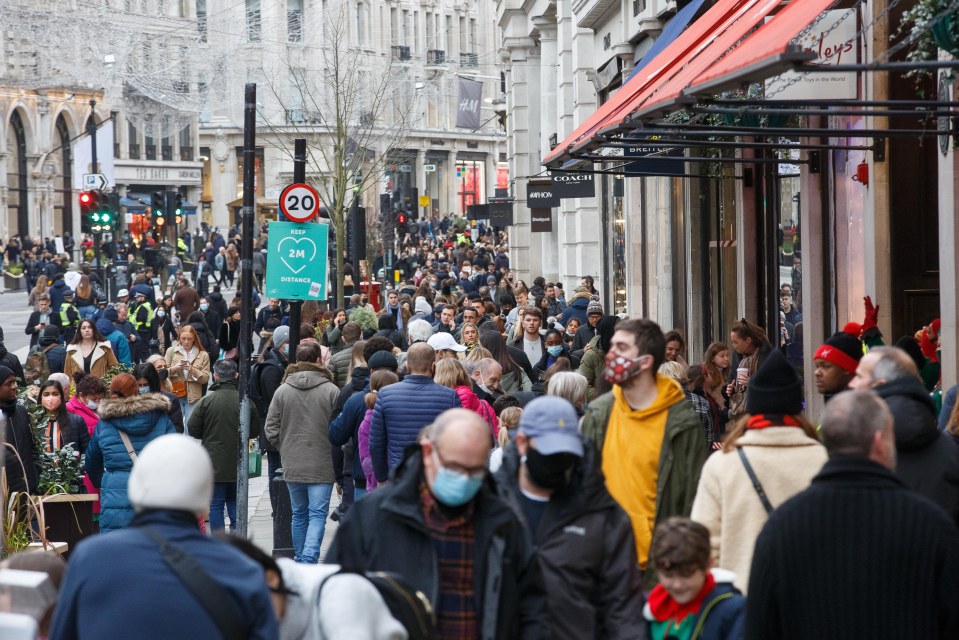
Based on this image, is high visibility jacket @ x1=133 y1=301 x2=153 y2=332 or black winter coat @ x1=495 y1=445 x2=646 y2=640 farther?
high visibility jacket @ x1=133 y1=301 x2=153 y2=332

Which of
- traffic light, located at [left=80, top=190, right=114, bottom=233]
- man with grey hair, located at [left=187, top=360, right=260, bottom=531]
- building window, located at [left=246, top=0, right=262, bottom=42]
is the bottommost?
man with grey hair, located at [left=187, top=360, right=260, bottom=531]

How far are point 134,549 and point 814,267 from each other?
1099 centimetres

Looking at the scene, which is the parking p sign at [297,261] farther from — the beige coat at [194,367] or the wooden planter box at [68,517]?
the beige coat at [194,367]

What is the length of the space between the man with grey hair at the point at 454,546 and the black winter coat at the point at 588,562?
0.84ft

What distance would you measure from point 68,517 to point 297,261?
10.2ft

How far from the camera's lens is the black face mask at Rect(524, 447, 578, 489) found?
5.39 m

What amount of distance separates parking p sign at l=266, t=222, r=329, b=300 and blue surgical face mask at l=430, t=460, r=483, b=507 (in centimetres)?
853

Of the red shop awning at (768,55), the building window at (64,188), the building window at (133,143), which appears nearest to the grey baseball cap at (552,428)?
the red shop awning at (768,55)

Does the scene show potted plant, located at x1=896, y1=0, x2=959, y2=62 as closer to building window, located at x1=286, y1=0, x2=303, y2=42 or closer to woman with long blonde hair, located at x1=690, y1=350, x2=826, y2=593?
woman with long blonde hair, located at x1=690, y1=350, x2=826, y2=593

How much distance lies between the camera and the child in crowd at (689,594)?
17.5 ft

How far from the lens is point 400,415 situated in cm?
994

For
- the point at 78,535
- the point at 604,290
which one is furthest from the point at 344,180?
the point at 78,535

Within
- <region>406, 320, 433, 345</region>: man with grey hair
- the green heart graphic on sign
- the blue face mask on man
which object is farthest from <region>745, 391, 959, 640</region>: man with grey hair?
<region>406, 320, 433, 345</region>: man with grey hair

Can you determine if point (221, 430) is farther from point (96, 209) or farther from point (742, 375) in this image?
point (96, 209)
